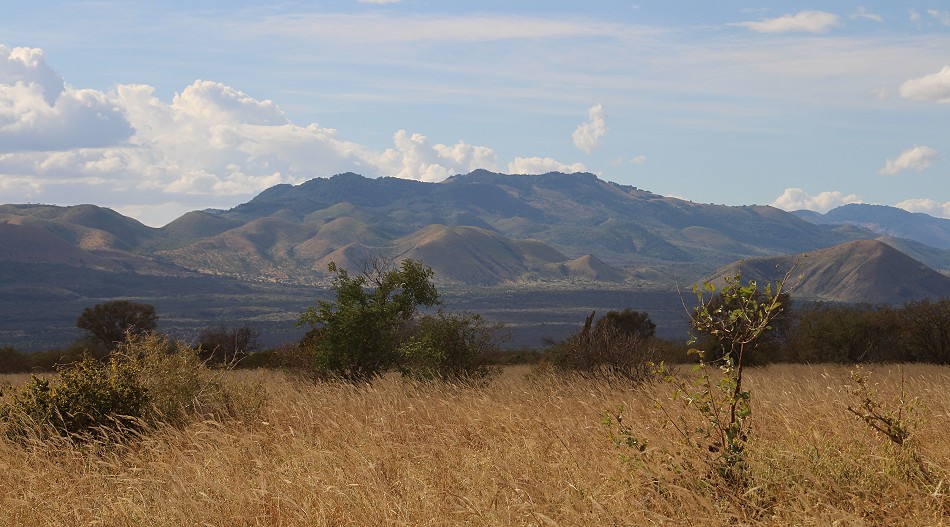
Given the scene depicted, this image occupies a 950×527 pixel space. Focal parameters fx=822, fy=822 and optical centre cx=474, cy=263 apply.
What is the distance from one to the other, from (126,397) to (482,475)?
26.6 ft

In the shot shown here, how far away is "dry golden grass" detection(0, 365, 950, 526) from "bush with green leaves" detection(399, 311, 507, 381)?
12567mm

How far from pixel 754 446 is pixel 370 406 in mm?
6952

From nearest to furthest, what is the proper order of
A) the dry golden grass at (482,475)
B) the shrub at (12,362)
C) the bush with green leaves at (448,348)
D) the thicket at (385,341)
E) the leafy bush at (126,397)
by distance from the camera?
the dry golden grass at (482,475), the leafy bush at (126,397), the bush with green leaves at (448,348), the thicket at (385,341), the shrub at (12,362)

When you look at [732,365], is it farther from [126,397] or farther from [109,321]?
[109,321]

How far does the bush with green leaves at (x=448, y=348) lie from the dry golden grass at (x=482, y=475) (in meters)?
12.6

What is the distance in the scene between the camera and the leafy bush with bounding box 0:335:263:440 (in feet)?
43.4

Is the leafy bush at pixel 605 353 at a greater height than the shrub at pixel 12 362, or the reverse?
the leafy bush at pixel 605 353

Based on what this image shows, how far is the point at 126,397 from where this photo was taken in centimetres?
1376

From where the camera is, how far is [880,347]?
45844mm

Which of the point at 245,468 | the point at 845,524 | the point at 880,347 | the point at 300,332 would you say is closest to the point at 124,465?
the point at 245,468

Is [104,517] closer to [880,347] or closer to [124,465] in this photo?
[124,465]

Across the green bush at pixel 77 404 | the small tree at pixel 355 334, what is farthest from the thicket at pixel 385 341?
the green bush at pixel 77 404

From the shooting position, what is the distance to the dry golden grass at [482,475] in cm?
703

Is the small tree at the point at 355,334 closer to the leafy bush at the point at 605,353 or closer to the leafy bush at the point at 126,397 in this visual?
the leafy bush at the point at 605,353
